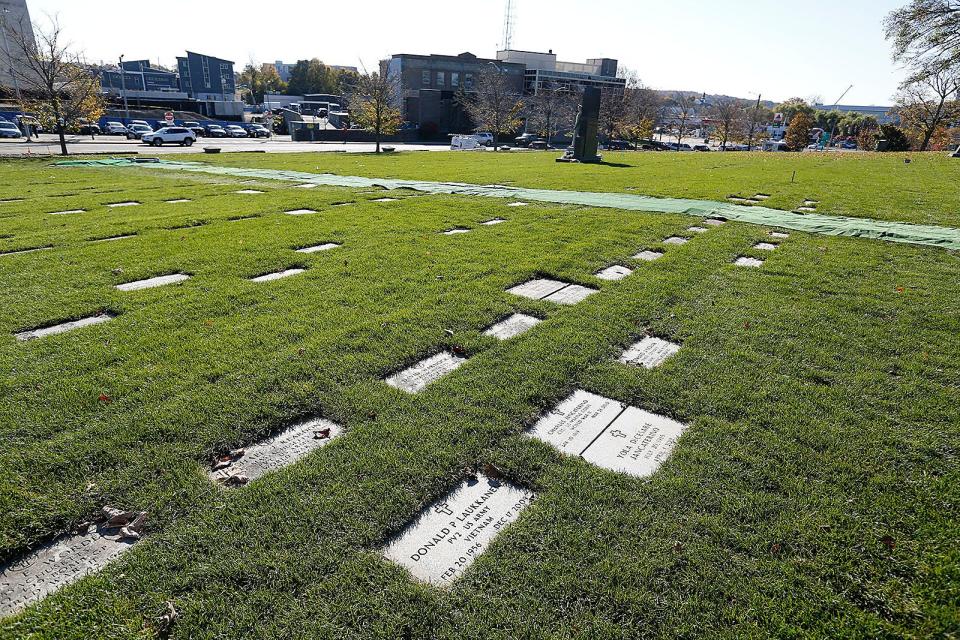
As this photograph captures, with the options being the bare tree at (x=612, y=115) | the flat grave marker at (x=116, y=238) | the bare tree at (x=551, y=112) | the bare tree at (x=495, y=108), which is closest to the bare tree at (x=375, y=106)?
the bare tree at (x=495, y=108)

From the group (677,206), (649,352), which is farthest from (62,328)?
(677,206)

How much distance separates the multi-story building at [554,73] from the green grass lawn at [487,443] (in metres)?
73.8

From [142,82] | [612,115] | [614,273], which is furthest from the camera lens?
[142,82]

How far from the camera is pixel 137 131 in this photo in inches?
1738

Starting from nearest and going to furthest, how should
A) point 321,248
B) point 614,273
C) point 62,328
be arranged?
point 62,328 → point 614,273 → point 321,248

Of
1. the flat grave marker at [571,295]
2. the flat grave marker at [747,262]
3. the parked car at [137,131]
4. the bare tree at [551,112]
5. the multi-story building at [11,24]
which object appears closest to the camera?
the flat grave marker at [571,295]

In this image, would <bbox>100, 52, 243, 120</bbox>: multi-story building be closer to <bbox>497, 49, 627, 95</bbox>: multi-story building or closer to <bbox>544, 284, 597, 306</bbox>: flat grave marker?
<bbox>497, 49, 627, 95</bbox>: multi-story building

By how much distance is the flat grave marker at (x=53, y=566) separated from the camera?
2035 mm

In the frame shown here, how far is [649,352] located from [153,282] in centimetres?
540

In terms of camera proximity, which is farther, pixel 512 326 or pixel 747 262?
pixel 747 262

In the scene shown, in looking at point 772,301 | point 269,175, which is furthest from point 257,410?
point 269,175

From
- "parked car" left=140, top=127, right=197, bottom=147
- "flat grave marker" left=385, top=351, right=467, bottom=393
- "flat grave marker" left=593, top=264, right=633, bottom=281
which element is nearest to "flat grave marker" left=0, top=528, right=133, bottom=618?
"flat grave marker" left=385, top=351, right=467, bottom=393

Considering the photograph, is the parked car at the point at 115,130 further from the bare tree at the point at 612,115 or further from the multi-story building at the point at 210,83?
the bare tree at the point at 612,115

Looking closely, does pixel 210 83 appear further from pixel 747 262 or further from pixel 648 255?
pixel 747 262
